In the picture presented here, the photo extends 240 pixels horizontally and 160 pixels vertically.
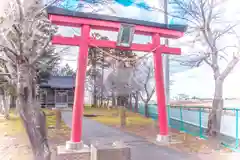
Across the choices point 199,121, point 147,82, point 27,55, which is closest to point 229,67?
point 199,121

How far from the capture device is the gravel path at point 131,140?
3.94ft

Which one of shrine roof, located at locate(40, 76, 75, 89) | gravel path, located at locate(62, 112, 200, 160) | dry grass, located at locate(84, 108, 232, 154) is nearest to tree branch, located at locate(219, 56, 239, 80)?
dry grass, located at locate(84, 108, 232, 154)

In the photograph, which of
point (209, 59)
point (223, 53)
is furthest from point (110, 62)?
point (223, 53)

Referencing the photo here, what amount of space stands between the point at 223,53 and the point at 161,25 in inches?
20.6

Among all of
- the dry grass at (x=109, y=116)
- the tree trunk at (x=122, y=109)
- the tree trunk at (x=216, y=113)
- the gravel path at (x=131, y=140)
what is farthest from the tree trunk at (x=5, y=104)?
the tree trunk at (x=216, y=113)

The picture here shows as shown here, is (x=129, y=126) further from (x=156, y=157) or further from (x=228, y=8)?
(x=228, y=8)

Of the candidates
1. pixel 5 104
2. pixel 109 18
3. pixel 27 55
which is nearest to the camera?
pixel 27 55

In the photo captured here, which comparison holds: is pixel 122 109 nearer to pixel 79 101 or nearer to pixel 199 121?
pixel 79 101

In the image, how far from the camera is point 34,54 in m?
1.00

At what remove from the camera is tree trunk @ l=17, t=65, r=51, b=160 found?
954 millimetres

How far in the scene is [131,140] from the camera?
126 cm

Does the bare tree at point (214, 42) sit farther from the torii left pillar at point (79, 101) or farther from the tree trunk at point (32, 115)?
the tree trunk at point (32, 115)

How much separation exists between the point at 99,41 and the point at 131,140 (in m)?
0.67

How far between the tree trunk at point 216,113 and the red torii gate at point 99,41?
355 millimetres
